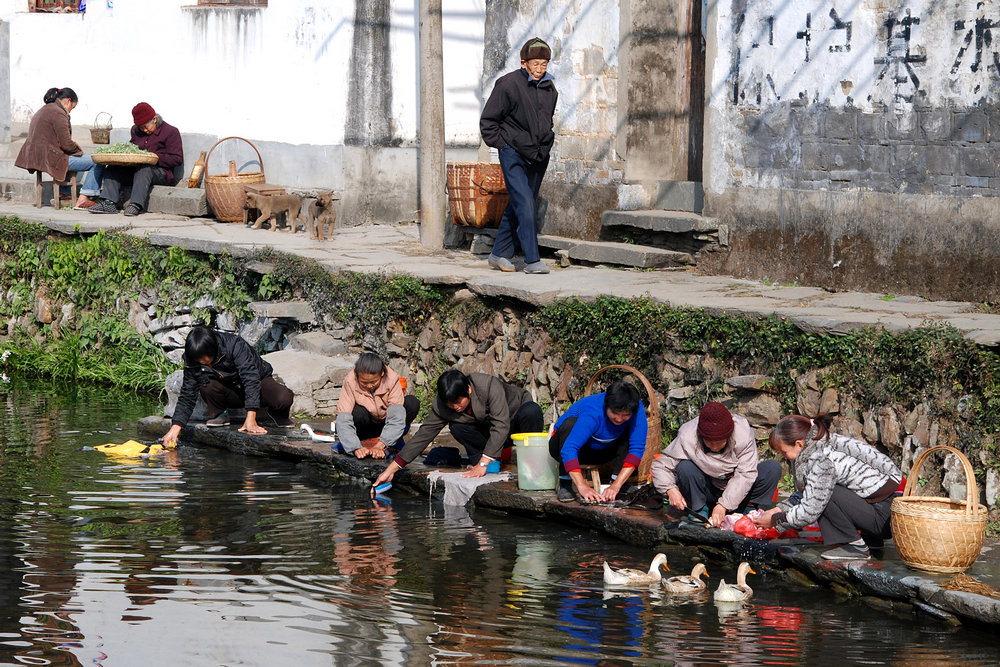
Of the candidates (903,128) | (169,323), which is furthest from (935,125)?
(169,323)

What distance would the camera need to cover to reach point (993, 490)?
25.8 feet

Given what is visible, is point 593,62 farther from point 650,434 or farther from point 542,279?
point 650,434

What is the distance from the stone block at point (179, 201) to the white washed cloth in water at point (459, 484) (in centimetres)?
804

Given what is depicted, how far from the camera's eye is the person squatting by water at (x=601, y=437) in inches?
324

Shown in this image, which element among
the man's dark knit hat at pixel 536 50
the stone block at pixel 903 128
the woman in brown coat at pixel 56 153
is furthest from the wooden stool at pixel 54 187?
the stone block at pixel 903 128

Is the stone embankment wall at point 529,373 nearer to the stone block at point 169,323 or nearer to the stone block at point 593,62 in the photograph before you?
the stone block at point 169,323

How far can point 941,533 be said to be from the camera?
21.9 ft

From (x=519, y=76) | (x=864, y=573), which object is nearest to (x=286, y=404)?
(x=519, y=76)

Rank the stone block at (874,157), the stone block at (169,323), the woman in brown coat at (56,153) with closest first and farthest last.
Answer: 1. the stone block at (874,157)
2. the stone block at (169,323)
3. the woman in brown coat at (56,153)

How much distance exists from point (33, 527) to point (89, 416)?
392 cm

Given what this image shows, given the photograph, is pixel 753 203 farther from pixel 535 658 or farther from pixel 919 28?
pixel 535 658

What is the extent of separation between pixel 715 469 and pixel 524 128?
485 centimetres

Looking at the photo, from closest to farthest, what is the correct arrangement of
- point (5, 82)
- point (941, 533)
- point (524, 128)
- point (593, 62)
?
1. point (941, 533)
2. point (524, 128)
3. point (593, 62)
4. point (5, 82)

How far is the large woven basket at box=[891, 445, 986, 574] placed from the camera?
666cm
